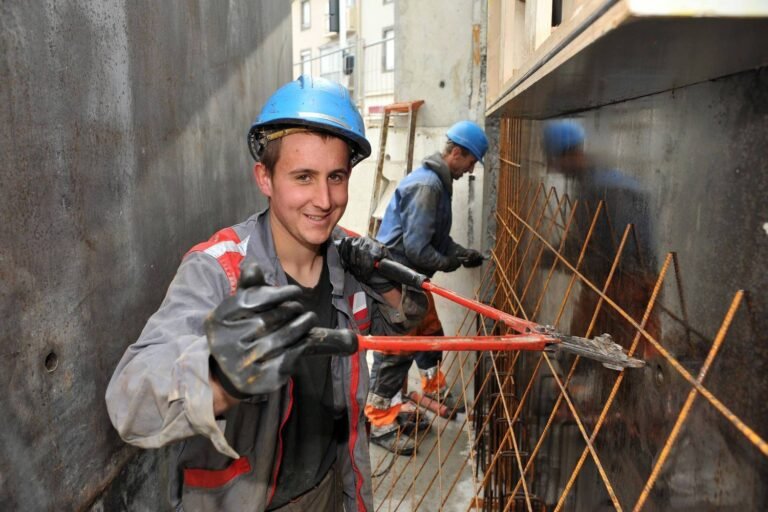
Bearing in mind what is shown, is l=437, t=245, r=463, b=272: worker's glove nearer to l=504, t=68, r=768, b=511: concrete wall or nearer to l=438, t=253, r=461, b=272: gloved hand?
l=438, t=253, r=461, b=272: gloved hand

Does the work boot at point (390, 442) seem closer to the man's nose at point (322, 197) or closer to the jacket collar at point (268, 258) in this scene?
the jacket collar at point (268, 258)

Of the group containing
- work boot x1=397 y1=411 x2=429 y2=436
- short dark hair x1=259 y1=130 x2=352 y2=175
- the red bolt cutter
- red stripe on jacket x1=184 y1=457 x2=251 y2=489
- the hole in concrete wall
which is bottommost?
work boot x1=397 y1=411 x2=429 y2=436

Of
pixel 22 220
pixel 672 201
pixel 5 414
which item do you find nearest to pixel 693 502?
pixel 672 201

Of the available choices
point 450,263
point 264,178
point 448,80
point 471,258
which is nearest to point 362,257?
point 264,178

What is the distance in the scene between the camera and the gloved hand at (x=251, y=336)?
46.0 inches

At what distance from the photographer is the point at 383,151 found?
275 inches

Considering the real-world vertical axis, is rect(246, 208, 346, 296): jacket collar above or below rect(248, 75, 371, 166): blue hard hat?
below

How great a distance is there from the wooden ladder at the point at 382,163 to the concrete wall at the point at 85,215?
12.6 feet

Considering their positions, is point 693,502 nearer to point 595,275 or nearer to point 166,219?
point 595,275

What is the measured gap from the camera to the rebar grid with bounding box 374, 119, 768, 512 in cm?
137

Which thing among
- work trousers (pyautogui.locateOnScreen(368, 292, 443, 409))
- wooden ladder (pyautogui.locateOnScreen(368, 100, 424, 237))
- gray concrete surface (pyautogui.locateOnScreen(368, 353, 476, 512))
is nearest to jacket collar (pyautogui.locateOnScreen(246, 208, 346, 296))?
gray concrete surface (pyautogui.locateOnScreen(368, 353, 476, 512))

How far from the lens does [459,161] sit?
16.8ft

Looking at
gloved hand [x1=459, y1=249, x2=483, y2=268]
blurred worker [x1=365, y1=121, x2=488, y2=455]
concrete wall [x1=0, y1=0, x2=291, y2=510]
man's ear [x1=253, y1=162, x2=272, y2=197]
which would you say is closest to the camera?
concrete wall [x1=0, y1=0, x2=291, y2=510]

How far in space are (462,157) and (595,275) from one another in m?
3.21
